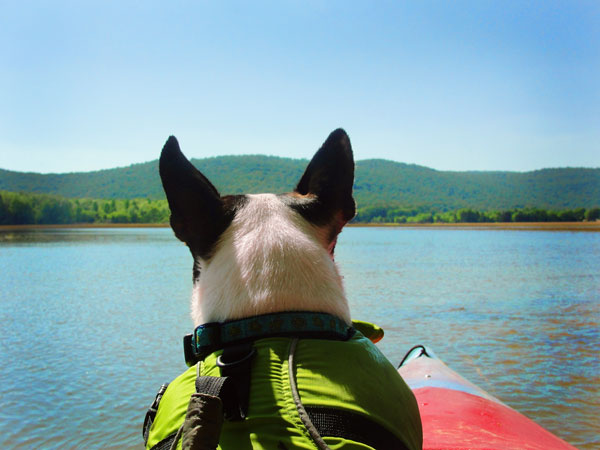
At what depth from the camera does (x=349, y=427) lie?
1522mm

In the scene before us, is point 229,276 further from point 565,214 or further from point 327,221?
point 565,214

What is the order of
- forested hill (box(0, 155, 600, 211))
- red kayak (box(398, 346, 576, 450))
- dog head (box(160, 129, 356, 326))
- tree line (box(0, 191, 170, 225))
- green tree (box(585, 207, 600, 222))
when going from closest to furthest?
dog head (box(160, 129, 356, 326)) < red kayak (box(398, 346, 576, 450)) < tree line (box(0, 191, 170, 225)) < green tree (box(585, 207, 600, 222)) < forested hill (box(0, 155, 600, 211))

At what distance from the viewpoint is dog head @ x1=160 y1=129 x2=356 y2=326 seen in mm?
1865

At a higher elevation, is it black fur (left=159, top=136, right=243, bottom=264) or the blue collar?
black fur (left=159, top=136, right=243, bottom=264)

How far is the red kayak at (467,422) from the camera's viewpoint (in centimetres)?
332

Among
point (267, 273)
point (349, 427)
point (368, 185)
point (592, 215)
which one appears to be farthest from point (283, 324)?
point (368, 185)

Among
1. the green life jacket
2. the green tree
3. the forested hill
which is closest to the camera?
the green life jacket

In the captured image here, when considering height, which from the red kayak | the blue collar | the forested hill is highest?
the forested hill

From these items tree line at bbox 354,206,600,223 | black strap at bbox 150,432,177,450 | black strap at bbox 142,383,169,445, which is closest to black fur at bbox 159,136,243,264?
black strap at bbox 142,383,169,445

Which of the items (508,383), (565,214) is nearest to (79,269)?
(508,383)

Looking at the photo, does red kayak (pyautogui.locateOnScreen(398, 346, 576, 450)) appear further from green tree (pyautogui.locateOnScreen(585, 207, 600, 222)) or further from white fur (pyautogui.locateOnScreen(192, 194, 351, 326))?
green tree (pyautogui.locateOnScreen(585, 207, 600, 222))

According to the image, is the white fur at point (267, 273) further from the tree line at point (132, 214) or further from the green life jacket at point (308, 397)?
the tree line at point (132, 214)

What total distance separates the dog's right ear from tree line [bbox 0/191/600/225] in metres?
89.3

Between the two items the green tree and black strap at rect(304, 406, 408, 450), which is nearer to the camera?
black strap at rect(304, 406, 408, 450)
